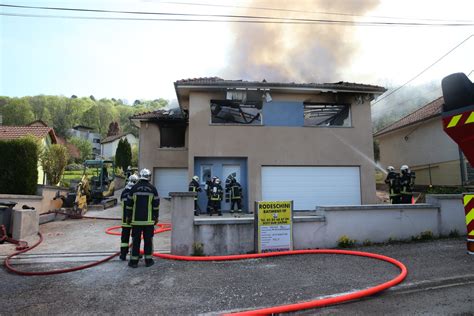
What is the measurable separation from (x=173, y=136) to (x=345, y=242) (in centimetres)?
1081

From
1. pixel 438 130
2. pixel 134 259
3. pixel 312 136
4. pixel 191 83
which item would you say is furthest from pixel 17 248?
pixel 438 130

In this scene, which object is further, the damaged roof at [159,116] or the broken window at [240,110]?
the damaged roof at [159,116]

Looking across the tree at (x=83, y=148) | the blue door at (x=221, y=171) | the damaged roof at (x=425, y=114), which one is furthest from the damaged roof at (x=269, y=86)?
the tree at (x=83, y=148)

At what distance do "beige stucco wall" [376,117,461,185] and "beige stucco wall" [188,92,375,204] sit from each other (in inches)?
197

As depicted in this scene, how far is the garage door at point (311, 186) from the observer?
39.5 ft

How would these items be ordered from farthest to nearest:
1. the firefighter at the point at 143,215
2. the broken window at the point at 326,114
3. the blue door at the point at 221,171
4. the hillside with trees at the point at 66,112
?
the hillside with trees at the point at 66,112 < the broken window at the point at 326,114 < the blue door at the point at 221,171 < the firefighter at the point at 143,215

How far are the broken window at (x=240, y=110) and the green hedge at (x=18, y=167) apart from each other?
21.5 ft

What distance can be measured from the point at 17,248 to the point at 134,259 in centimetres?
315

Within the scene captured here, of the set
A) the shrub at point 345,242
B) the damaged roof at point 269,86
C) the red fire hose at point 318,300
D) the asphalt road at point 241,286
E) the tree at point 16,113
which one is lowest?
the asphalt road at point 241,286

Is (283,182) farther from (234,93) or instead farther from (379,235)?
(379,235)

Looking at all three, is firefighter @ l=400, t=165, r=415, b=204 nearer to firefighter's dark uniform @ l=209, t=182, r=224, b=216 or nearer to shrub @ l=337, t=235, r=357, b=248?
shrub @ l=337, t=235, r=357, b=248

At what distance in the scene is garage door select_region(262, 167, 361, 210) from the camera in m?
12.1

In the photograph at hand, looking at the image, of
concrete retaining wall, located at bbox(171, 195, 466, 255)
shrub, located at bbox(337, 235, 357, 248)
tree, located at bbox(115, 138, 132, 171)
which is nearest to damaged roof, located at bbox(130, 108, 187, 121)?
concrete retaining wall, located at bbox(171, 195, 466, 255)

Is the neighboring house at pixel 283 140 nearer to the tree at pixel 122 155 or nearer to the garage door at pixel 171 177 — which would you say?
the garage door at pixel 171 177
